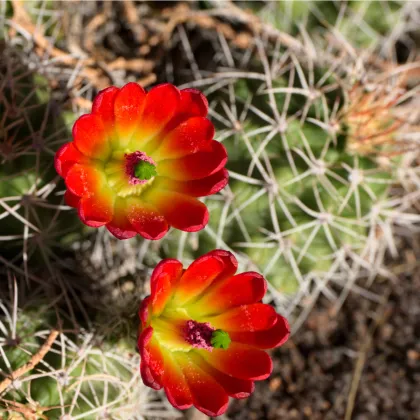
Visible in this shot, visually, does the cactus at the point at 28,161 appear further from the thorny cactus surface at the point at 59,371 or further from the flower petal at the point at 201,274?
the flower petal at the point at 201,274

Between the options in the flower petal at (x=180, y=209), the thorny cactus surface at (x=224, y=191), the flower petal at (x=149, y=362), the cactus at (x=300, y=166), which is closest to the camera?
the flower petal at (x=149, y=362)

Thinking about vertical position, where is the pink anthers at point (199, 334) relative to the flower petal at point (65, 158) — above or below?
below

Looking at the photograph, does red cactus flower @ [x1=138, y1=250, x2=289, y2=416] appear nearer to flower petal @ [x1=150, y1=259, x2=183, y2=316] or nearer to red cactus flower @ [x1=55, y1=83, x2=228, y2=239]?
flower petal @ [x1=150, y1=259, x2=183, y2=316]

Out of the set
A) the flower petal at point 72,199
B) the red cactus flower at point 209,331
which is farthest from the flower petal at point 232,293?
the flower petal at point 72,199

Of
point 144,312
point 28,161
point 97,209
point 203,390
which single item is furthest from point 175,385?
point 28,161

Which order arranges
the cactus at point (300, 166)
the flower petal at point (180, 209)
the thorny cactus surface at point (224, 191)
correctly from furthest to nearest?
the cactus at point (300, 166) → the thorny cactus surface at point (224, 191) → the flower petal at point (180, 209)

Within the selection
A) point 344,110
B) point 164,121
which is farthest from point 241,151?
point 164,121

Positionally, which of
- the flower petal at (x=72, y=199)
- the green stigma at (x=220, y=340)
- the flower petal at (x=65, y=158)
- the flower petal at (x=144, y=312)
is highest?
the flower petal at (x=65, y=158)

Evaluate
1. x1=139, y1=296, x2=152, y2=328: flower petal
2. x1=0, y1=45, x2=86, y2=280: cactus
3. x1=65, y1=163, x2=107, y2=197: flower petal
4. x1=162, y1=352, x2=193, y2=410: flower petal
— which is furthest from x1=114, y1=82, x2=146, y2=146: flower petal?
x1=162, y1=352, x2=193, y2=410: flower petal

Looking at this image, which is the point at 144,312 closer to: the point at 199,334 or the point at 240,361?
the point at 199,334
